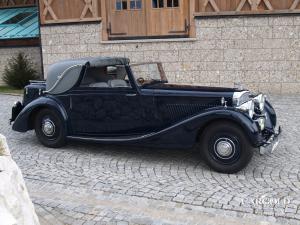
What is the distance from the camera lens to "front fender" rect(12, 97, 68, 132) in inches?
269

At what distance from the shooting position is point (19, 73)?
1527 cm

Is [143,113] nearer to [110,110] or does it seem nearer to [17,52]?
[110,110]

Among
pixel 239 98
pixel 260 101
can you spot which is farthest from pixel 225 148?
pixel 260 101

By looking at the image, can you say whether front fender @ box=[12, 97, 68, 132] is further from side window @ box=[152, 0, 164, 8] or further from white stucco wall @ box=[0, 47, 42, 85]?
white stucco wall @ box=[0, 47, 42, 85]

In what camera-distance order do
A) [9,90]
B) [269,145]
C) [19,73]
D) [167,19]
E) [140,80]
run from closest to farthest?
1. [269,145]
2. [140,80]
3. [167,19]
4. [9,90]
5. [19,73]

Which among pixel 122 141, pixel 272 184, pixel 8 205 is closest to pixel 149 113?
pixel 122 141

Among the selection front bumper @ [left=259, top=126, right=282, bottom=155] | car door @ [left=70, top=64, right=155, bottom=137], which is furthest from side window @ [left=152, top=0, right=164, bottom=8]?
front bumper @ [left=259, top=126, right=282, bottom=155]

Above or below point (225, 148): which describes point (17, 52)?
above

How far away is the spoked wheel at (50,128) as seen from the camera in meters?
6.92

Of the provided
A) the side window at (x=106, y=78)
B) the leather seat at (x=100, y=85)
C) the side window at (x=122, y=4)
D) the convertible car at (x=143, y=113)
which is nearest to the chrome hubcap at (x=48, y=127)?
the convertible car at (x=143, y=113)

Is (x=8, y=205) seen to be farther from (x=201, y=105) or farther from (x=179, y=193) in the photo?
(x=201, y=105)

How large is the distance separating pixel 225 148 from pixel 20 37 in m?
12.9

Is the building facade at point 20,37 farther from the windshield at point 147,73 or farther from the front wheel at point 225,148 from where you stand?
the front wheel at point 225,148

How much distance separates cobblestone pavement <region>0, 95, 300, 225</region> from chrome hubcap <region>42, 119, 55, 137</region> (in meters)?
0.28
